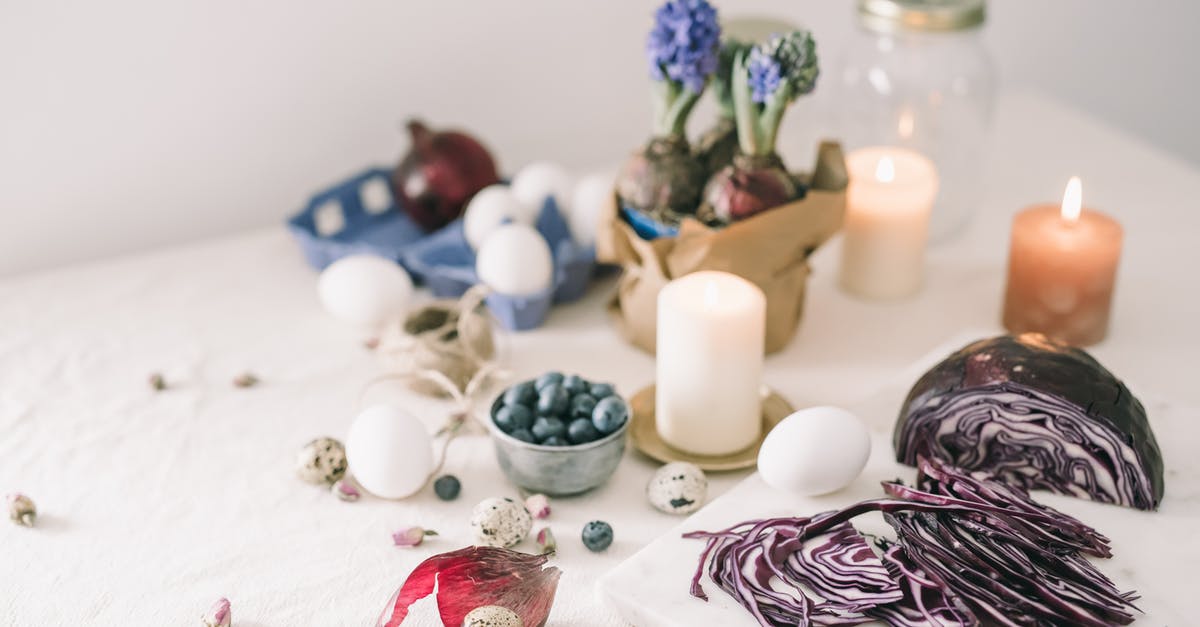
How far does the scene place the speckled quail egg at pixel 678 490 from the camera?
91 cm

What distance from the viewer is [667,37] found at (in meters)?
1.04

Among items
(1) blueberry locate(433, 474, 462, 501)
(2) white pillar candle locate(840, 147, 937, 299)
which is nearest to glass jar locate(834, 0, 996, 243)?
(2) white pillar candle locate(840, 147, 937, 299)

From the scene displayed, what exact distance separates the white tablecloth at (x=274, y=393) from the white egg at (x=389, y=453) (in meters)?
0.02

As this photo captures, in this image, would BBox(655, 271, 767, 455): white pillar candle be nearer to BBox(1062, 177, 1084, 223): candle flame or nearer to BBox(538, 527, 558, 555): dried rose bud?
BBox(538, 527, 558, 555): dried rose bud

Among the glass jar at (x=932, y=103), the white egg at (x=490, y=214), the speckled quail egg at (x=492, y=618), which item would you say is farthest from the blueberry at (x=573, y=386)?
the glass jar at (x=932, y=103)

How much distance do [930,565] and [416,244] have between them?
0.69 meters

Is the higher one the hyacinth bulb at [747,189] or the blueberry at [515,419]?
the hyacinth bulb at [747,189]

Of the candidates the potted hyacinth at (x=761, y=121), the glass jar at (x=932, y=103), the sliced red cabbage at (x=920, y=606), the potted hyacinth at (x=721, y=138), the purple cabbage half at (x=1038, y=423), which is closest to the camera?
the sliced red cabbage at (x=920, y=606)

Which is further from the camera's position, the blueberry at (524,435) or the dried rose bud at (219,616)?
the blueberry at (524,435)

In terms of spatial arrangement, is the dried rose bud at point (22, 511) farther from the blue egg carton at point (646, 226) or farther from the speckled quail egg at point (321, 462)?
the blue egg carton at point (646, 226)

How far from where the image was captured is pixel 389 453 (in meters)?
0.90

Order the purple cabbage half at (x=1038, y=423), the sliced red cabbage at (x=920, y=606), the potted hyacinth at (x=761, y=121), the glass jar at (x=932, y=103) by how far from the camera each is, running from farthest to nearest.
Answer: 1. the glass jar at (x=932, y=103)
2. the potted hyacinth at (x=761, y=121)
3. the purple cabbage half at (x=1038, y=423)
4. the sliced red cabbage at (x=920, y=606)

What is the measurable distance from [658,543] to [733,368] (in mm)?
163

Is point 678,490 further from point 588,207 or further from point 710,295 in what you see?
point 588,207
